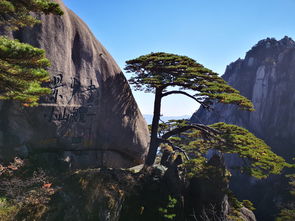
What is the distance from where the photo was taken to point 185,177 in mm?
8914

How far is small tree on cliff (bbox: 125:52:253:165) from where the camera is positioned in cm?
862

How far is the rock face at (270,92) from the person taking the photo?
49.2 meters

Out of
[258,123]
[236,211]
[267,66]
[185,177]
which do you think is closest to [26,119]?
[185,177]

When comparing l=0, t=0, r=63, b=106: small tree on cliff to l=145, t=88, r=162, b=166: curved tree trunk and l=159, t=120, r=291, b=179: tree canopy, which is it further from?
l=145, t=88, r=162, b=166: curved tree trunk

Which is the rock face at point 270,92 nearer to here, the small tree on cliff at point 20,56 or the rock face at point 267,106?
the rock face at point 267,106

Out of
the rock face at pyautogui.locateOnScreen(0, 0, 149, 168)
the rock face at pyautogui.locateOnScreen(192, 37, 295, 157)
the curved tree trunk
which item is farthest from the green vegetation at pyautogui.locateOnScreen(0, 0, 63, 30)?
the rock face at pyautogui.locateOnScreen(192, 37, 295, 157)

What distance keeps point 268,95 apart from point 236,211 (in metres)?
55.2

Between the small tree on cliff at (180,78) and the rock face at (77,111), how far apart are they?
1.33 metres

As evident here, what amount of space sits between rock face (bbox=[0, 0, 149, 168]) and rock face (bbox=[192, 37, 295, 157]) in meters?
40.7

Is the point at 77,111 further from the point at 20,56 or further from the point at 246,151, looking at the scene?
the point at 246,151

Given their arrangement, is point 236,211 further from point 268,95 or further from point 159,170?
point 268,95

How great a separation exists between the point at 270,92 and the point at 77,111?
195 feet

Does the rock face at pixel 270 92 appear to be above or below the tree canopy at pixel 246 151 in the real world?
above

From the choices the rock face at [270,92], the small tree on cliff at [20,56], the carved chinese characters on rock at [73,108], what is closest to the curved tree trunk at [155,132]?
the carved chinese characters on rock at [73,108]
